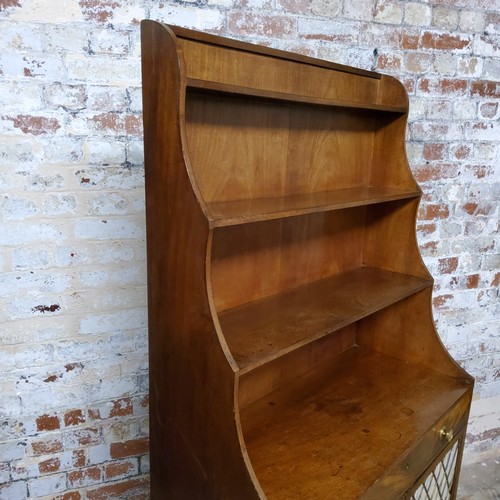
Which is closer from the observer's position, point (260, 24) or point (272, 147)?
point (272, 147)

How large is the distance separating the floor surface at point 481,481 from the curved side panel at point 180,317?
1607 millimetres

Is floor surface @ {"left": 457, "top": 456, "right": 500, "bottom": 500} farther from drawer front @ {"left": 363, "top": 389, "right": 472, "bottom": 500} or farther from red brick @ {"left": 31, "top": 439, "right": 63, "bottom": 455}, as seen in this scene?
red brick @ {"left": 31, "top": 439, "right": 63, "bottom": 455}

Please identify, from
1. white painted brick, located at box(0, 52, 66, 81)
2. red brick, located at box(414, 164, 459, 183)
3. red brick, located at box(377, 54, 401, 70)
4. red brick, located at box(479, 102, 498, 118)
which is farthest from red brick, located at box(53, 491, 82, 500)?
red brick, located at box(479, 102, 498, 118)

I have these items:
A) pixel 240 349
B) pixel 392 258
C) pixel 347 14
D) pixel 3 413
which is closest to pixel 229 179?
pixel 240 349

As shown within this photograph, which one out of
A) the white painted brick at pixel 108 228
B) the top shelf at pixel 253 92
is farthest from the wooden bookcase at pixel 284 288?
the white painted brick at pixel 108 228

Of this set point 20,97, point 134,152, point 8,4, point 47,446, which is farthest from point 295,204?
point 47,446

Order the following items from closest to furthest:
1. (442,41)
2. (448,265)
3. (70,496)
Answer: (70,496)
(442,41)
(448,265)

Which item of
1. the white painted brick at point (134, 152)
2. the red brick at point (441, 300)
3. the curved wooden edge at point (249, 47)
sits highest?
the curved wooden edge at point (249, 47)

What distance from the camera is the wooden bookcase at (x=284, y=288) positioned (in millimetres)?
1019

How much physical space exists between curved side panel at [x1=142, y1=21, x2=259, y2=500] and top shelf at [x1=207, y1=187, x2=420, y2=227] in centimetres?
10

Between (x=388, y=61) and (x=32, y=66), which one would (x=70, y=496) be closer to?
(x=32, y=66)

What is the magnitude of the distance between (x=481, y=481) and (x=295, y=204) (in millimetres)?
1817

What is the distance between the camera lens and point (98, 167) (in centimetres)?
A: 143

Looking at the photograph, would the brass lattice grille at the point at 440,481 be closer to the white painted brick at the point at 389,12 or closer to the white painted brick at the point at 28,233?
the white painted brick at the point at 28,233
